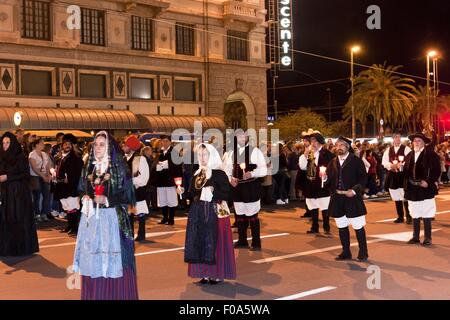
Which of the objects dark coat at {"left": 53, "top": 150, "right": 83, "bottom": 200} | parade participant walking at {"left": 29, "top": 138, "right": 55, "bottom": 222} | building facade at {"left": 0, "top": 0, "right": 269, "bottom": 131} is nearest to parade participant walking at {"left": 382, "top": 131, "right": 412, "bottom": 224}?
dark coat at {"left": 53, "top": 150, "right": 83, "bottom": 200}

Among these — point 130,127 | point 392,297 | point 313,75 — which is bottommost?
point 392,297

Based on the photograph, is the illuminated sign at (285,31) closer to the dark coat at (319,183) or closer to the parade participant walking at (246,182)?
the dark coat at (319,183)

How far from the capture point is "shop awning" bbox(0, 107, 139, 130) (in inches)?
1081

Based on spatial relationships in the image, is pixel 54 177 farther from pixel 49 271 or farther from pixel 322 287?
pixel 322 287

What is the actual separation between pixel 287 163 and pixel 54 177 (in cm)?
829

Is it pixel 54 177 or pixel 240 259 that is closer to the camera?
pixel 240 259

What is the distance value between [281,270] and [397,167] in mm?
5685

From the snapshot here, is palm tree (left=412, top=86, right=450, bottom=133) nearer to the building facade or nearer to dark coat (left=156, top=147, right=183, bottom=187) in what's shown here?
the building facade

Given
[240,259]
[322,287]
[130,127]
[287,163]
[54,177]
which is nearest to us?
[322,287]

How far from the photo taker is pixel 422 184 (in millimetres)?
11227

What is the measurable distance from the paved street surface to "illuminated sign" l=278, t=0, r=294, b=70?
100 ft

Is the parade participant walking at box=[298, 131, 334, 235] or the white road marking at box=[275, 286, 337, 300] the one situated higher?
the parade participant walking at box=[298, 131, 334, 235]

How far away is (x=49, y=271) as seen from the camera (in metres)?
9.42

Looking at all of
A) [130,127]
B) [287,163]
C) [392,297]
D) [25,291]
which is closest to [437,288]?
[392,297]
